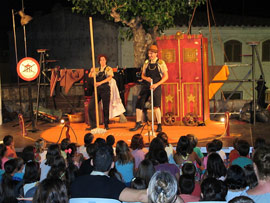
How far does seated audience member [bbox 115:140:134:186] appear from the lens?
200 inches

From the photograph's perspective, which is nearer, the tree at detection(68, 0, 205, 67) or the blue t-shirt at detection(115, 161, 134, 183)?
the blue t-shirt at detection(115, 161, 134, 183)

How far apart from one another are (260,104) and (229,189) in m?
7.97

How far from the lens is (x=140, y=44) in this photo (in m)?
12.1

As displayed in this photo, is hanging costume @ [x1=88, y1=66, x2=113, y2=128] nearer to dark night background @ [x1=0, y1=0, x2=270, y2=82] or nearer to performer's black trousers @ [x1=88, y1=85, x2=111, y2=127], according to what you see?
performer's black trousers @ [x1=88, y1=85, x2=111, y2=127]

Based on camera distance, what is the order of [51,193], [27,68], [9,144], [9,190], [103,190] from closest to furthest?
[51,193]
[103,190]
[9,190]
[9,144]
[27,68]

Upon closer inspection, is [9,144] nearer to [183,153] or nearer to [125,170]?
[125,170]

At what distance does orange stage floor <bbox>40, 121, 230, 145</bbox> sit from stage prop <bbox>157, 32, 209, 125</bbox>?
0.39 meters

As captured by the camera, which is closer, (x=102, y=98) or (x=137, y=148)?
(x=137, y=148)

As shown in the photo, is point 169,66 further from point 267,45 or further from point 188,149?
point 267,45

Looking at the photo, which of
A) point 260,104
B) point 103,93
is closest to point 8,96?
point 103,93

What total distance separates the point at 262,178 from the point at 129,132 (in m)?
5.85

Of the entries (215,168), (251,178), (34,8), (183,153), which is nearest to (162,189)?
(251,178)

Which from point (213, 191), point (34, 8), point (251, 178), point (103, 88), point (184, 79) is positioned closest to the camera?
point (213, 191)

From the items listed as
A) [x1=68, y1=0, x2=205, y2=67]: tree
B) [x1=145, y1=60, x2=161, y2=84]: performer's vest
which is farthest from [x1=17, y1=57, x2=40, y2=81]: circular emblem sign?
[x1=145, y1=60, x2=161, y2=84]: performer's vest
